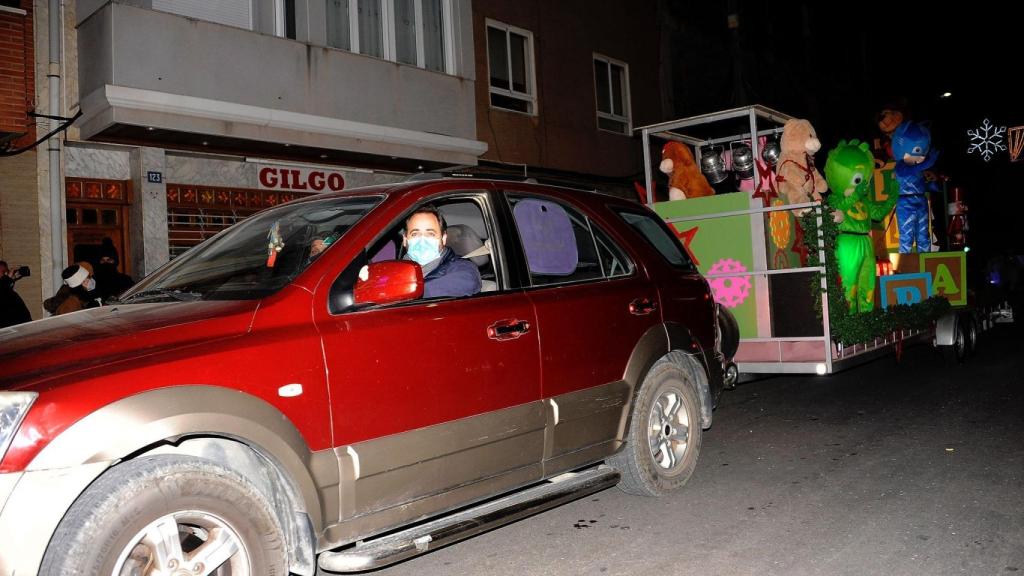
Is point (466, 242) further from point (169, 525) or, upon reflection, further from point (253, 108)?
point (253, 108)

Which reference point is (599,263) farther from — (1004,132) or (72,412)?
(1004,132)

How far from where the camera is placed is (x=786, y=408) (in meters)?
8.28

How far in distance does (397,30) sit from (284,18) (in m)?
2.31

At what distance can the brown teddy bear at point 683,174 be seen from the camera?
30.8 ft

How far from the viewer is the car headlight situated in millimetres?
2537

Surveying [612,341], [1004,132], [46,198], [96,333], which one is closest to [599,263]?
[612,341]

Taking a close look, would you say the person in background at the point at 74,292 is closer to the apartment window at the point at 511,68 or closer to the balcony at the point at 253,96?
the balcony at the point at 253,96

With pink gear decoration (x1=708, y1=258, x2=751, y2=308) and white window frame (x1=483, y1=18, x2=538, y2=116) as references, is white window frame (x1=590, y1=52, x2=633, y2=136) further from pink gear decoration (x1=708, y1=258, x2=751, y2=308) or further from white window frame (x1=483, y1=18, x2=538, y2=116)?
pink gear decoration (x1=708, y1=258, x2=751, y2=308)

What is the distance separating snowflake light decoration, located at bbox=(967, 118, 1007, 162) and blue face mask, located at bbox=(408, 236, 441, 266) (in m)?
21.7

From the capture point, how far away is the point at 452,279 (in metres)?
3.98

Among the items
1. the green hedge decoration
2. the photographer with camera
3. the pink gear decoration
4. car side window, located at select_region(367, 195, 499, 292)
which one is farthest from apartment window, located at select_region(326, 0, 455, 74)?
car side window, located at select_region(367, 195, 499, 292)

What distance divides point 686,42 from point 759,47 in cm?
402

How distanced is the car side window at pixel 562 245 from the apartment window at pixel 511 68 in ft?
40.7

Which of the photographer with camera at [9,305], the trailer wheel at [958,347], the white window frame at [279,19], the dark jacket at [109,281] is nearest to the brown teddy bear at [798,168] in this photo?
the trailer wheel at [958,347]
